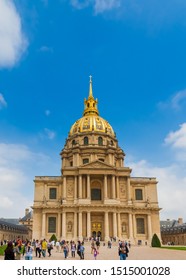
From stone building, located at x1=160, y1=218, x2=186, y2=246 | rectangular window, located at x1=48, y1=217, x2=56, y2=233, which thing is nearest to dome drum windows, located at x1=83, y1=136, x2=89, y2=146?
rectangular window, located at x1=48, y1=217, x2=56, y2=233

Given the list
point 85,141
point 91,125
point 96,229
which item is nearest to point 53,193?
point 96,229

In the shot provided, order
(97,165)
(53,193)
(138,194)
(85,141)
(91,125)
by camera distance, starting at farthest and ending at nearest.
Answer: (91,125) < (85,141) < (138,194) < (53,193) < (97,165)

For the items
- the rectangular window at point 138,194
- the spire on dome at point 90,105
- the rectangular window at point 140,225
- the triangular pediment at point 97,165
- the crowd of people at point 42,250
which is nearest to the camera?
the crowd of people at point 42,250

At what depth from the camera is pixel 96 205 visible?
2296 inches

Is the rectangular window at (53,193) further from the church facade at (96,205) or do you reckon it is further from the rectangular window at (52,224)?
the rectangular window at (52,224)

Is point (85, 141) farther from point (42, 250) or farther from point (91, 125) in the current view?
point (42, 250)

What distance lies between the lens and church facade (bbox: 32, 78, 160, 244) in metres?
58.3

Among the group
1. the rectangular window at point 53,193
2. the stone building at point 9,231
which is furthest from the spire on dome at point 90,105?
the stone building at point 9,231

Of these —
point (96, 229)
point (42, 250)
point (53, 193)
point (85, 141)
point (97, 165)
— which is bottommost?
point (42, 250)

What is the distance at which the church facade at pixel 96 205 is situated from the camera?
191 ft

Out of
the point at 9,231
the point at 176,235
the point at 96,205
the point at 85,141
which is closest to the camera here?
the point at 96,205

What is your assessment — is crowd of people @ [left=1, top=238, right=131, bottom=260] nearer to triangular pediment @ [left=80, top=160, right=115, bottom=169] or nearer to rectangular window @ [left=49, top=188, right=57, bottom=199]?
triangular pediment @ [left=80, top=160, right=115, bottom=169]
